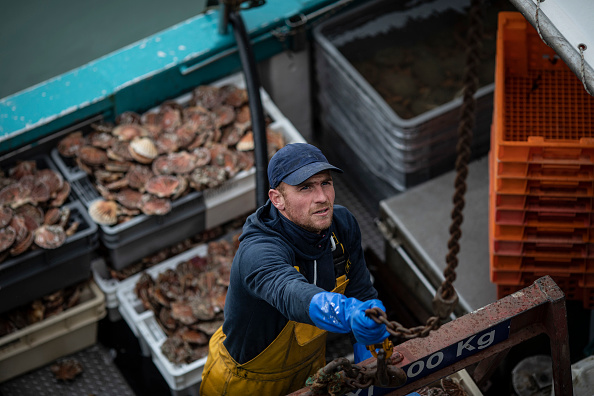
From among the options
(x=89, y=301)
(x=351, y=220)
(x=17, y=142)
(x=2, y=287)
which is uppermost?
(x=351, y=220)

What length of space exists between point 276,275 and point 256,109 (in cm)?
172

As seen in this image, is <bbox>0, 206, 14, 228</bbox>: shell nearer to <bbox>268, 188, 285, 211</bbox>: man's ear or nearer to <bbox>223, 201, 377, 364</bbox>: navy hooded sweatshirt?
<bbox>223, 201, 377, 364</bbox>: navy hooded sweatshirt

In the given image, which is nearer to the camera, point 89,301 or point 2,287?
point 2,287

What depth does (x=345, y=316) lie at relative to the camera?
6.82ft

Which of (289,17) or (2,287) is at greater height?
(289,17)

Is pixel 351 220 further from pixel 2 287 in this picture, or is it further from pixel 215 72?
pixel 215 72

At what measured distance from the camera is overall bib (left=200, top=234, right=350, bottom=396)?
2.78 m

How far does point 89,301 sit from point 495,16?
2836 mm

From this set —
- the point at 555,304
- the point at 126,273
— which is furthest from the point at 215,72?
the point at 555,304

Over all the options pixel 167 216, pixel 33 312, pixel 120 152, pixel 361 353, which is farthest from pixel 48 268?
pixel 361 353

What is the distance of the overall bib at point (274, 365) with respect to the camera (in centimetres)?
278

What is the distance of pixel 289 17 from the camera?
464 centimetres

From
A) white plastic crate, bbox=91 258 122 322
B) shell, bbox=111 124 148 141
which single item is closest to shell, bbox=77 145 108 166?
shell, bbox=111 124 148 141

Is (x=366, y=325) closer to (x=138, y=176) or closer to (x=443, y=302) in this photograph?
(x=443, y=302)
